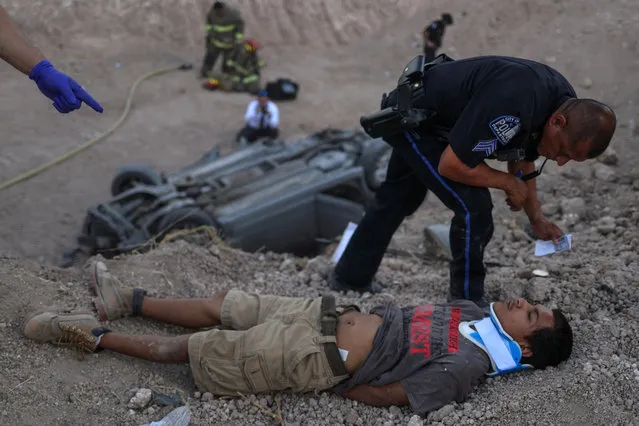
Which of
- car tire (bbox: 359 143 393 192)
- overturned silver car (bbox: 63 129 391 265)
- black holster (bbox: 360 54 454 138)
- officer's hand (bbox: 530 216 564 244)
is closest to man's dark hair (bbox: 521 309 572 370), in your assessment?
officer's hand (bbox: 530 216 564 244)

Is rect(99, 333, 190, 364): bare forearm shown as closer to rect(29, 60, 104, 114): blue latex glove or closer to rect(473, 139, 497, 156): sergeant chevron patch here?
rect(29, 60, 104, 114): blue latex glove

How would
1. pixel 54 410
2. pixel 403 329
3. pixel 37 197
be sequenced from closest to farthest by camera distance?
pixel 54 410 < pixel 403 329 < pixel 37 197

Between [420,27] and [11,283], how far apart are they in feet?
32.9

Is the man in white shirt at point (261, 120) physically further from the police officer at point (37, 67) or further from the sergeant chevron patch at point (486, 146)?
the sergeant chevron patch at point (486, 146)

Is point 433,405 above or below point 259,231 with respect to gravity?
below

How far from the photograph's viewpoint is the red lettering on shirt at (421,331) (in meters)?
2.91

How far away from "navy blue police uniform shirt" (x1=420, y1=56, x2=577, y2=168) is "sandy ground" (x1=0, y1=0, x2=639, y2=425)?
1.01m

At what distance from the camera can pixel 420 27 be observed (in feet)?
40.0

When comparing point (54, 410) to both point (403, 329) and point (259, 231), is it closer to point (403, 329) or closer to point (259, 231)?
point (403, 329)

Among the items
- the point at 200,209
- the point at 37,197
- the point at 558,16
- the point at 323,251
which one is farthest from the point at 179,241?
the point at 558,16

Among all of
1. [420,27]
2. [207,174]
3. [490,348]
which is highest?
[420,27]

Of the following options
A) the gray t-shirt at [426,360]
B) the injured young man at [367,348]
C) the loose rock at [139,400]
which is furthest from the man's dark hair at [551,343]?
the loose rock at [139,400]

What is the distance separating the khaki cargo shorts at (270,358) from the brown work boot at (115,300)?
586mm

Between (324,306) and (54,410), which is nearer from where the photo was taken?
(54,410)
